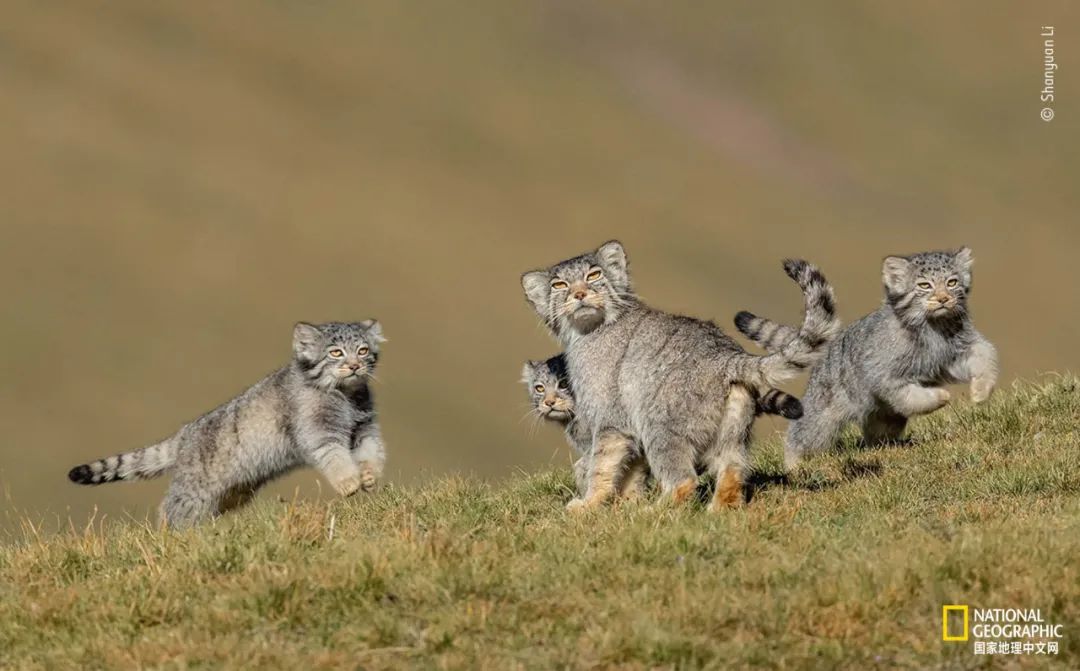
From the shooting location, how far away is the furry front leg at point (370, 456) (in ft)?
48.1

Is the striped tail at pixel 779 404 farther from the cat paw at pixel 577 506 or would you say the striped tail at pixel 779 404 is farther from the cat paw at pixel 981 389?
the cat paw at pixel 981 389

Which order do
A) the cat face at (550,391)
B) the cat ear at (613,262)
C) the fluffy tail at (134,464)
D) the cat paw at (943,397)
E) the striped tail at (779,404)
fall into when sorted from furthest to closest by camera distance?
the fluffy tail at (134,464) < the cat paw at (943,397) < the cat face at (550,391) < the cat ear at (613,262) < the striped tail at (779,404)

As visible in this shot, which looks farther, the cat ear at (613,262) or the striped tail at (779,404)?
the cat ear at (613,262)

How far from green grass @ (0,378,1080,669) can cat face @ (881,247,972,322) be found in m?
4.02

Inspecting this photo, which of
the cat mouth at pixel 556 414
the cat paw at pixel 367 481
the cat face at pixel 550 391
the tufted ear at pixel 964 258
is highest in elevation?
the tufted ear at pixel 964 258

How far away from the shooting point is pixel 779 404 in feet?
35.1

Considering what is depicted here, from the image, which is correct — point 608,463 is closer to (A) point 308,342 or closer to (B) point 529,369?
(B) point 529,369

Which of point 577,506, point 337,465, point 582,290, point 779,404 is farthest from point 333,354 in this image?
point 779,404

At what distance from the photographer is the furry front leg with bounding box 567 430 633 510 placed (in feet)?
37.6

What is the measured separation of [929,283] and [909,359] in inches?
30.9

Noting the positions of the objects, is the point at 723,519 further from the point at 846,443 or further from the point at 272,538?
the point at 846,443

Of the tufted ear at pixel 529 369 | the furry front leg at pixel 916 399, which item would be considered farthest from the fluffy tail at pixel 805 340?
the furry front leg at pixel 916 399

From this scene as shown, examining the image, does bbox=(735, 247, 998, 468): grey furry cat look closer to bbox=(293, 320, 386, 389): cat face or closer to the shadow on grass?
the shadow on grass

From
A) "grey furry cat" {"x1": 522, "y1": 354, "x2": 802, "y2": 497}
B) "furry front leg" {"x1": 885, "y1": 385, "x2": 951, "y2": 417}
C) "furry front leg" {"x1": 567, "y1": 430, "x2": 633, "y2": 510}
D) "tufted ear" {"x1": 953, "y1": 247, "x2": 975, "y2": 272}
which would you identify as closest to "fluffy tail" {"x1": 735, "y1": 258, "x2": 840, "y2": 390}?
"furry front leg" {"x1": 567, "y1": 430, "x2": 633, "y2": 510}
